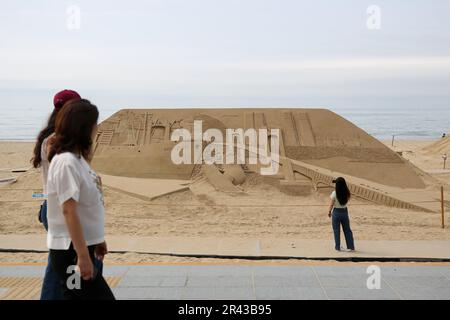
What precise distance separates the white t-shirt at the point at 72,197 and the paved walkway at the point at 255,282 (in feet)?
6.55

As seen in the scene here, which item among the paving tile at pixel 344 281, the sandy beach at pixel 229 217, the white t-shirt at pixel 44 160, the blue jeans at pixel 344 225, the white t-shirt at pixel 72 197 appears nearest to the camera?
the white t-shirt at pixel 72 197

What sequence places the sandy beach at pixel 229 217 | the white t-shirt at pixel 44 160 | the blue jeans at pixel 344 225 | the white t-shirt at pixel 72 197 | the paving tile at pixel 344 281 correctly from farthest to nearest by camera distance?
the sandy beach at pixel 229 217 < the blue jeans at pixel 344 225 < the paving tile at pixel 344 281 < the white t-shirt at pixel 44 160 < the white t-shirt at pixel 72 197

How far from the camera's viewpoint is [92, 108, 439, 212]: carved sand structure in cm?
1188

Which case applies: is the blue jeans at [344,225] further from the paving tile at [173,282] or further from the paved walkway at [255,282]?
the paving tile at [173,282]

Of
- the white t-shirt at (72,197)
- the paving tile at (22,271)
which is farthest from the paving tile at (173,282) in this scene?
the white t-shirt at (72,197)

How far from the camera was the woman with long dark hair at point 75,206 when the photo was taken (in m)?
2.40

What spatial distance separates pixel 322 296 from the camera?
434cm

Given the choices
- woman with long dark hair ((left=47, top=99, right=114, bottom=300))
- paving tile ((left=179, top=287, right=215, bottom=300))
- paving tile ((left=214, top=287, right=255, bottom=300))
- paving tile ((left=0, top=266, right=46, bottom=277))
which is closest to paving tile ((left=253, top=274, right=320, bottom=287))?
paving tile ((left=214, top=287, right=255, bottom=300))

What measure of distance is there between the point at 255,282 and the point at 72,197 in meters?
2.77

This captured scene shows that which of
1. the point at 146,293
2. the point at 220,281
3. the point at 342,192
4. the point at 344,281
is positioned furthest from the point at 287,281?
the point at 342,192

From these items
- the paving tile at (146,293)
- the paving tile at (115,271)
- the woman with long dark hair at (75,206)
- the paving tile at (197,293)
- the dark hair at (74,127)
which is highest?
the dark hair at (74,127)

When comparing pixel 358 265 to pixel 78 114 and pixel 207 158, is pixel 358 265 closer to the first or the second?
pixel 78 114

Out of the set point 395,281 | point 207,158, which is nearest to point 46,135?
point 395,281
